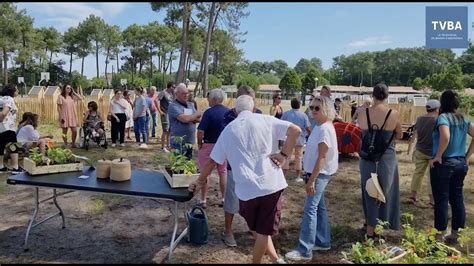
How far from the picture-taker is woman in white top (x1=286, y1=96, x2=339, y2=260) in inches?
141

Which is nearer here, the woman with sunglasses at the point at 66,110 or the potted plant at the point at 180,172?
the potted plant at the point at 180,172

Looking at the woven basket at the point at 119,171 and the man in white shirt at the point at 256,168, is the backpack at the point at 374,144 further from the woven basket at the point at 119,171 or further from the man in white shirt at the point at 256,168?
the woven basket at the point at 119,171

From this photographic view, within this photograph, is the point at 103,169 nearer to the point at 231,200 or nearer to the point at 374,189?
the point at 231,200

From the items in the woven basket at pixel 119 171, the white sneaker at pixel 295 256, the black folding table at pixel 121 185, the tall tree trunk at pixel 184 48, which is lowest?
the white sneaker at pixel 295 256

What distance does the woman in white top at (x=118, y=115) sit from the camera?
970 cm

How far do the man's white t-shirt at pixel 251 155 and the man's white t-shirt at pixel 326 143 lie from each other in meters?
0.71

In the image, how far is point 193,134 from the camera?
230 inches

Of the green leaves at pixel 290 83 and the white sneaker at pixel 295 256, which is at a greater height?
the green leaves at pixel 290 83

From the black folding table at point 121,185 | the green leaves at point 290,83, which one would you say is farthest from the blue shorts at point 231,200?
the green leaves at point 290,83

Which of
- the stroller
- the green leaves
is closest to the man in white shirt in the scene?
the stroller

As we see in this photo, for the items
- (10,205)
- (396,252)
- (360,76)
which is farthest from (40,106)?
(360,76)

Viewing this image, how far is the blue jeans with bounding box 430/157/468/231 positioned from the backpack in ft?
1.93

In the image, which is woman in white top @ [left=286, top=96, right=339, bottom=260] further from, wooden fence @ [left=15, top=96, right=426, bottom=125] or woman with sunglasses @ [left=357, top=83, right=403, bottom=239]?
wooden fence @ [left=15, top=96, right=426, bottom=125]

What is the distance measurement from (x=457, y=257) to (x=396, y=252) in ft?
2.04
